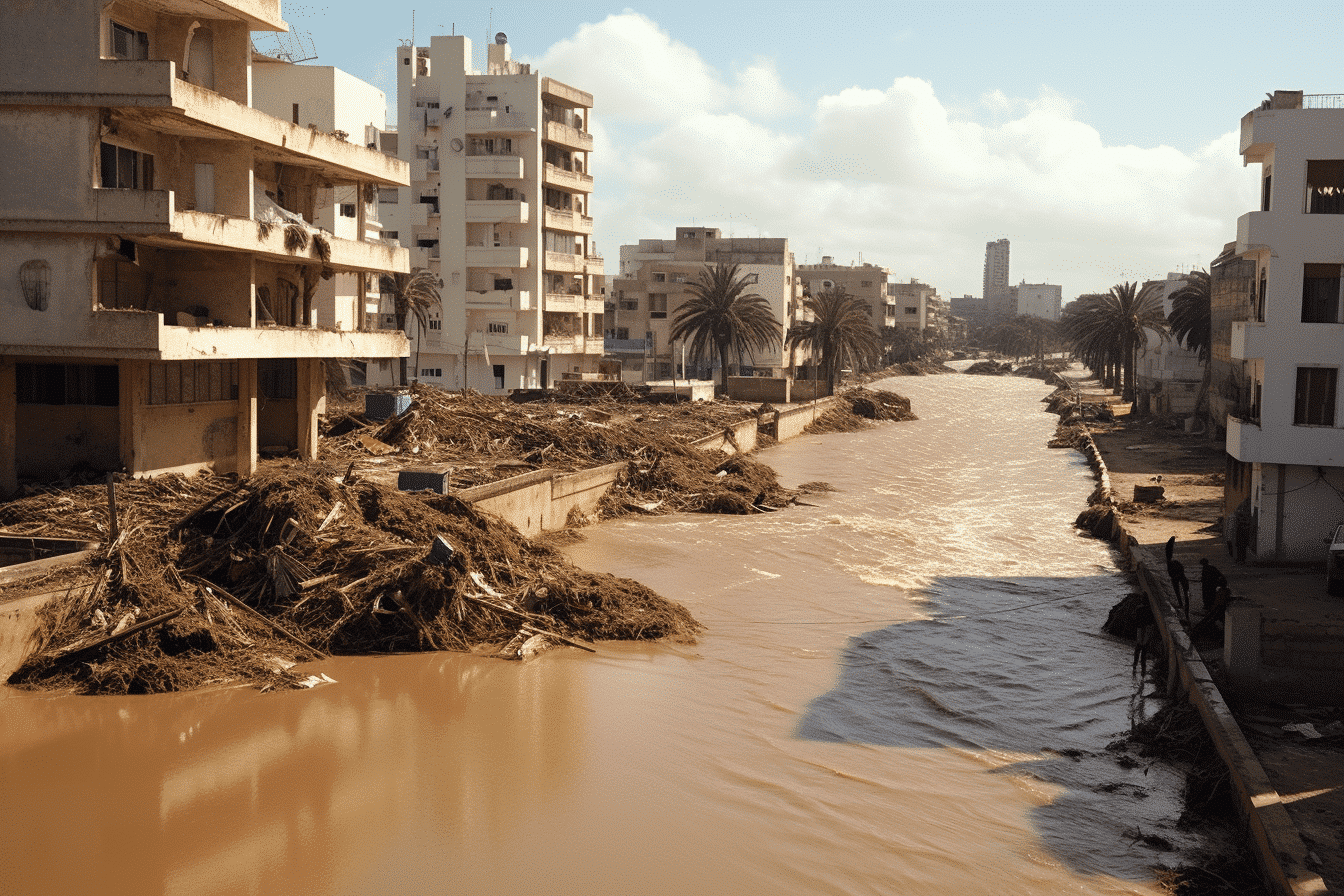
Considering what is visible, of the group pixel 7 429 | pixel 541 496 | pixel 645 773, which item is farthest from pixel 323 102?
pixel 645 773

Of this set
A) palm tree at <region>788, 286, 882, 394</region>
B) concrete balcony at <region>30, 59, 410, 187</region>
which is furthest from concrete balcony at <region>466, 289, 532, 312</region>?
concrete balcony at <region>30, 59, 410, 187</region>

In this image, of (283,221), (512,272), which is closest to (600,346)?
(512,272)

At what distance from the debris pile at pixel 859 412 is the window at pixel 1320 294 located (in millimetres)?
40899

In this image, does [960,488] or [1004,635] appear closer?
[1004,635]

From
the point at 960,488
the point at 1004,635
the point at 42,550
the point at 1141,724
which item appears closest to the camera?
the point at 1141,724

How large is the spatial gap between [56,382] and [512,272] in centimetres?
4097

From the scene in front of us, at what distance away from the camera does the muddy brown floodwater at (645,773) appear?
11102 millimetres

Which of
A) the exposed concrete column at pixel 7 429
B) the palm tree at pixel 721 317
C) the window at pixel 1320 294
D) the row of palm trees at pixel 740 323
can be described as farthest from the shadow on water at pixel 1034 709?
the row of palm trees at pixel 740 323

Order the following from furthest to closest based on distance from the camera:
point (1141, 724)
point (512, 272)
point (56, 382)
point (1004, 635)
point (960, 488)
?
point (512, 272)
point (960, 488)
point (56, 382)
point (1004, 635)
point (1141, 724)

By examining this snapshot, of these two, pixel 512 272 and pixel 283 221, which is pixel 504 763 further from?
pixel 512 272

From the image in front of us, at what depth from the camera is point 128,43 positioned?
22828 mm

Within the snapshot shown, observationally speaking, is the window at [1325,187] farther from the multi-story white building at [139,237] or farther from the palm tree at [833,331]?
the palm tree at [833,331]

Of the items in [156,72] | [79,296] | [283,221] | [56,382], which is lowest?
[56,382]

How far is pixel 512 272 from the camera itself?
206 feet
